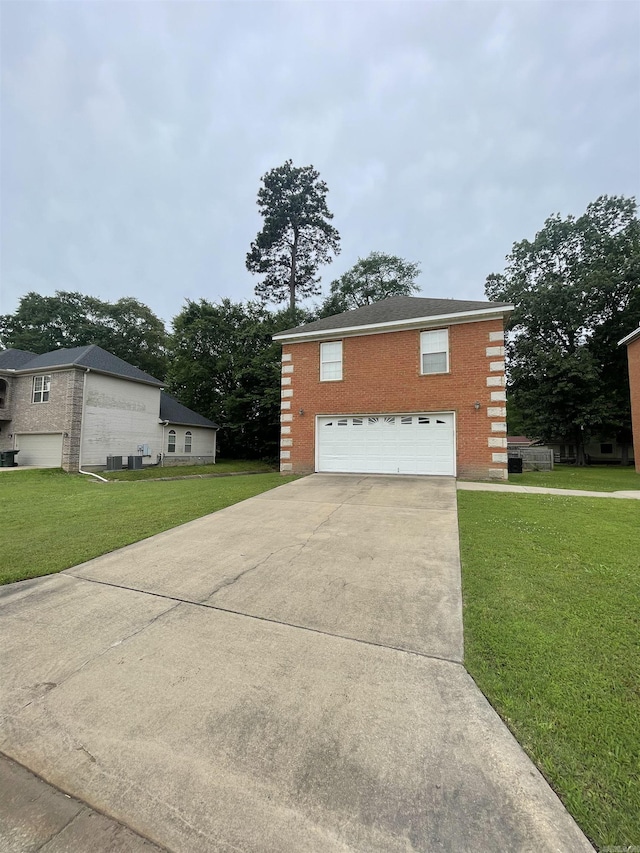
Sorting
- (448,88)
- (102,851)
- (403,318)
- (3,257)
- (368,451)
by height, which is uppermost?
(3,257)

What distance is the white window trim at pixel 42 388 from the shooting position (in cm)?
1806

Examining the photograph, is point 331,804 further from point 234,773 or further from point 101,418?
point 101,418

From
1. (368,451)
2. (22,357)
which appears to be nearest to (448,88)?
(368,451)

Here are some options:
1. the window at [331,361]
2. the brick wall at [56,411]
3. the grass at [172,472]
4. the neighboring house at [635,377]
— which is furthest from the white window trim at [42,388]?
the neighboring house at [635,377]

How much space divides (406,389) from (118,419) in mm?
15392

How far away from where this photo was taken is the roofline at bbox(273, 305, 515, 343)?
11062 millimetres

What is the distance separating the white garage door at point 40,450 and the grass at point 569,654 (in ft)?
63.5

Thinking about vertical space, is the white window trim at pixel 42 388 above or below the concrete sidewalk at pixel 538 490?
above

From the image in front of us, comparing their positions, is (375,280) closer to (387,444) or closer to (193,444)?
(193,444)

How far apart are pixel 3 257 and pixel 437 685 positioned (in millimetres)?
45928

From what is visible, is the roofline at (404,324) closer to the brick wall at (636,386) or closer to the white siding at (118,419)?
the brick wall at (636,386)

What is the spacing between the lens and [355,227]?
29578mm

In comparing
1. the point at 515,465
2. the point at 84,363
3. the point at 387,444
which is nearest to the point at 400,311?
the point at 387,444

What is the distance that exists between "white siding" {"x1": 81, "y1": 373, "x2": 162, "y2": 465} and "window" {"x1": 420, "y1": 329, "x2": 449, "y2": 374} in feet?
52.1
